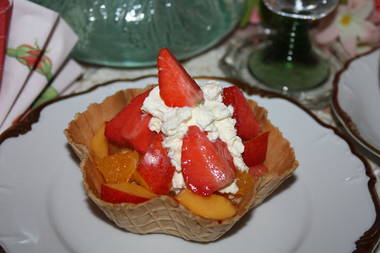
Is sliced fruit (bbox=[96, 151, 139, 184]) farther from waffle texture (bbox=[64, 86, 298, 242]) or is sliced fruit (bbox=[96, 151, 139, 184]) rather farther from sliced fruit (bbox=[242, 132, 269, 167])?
sliced fruit (bbox=[242, 132, 269, 167])

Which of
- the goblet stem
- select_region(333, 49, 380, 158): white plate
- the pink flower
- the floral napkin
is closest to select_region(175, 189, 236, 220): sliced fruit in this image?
select_region(333, 49, 380, 158): white plate

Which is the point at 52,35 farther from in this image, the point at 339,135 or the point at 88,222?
the point at 339,135

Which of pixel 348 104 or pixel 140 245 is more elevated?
pixel 140 245

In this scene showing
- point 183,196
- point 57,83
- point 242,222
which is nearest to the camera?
point 183,196

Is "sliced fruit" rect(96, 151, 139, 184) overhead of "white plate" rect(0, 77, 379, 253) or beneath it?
overhead

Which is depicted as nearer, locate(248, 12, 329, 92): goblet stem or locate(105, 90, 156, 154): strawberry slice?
locate(105, 90, 156, 154): strawberry slice

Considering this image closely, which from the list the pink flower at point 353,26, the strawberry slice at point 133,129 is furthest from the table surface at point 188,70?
the strawberry slice at point 133,129

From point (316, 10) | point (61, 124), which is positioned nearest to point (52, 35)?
point (61, 124)
